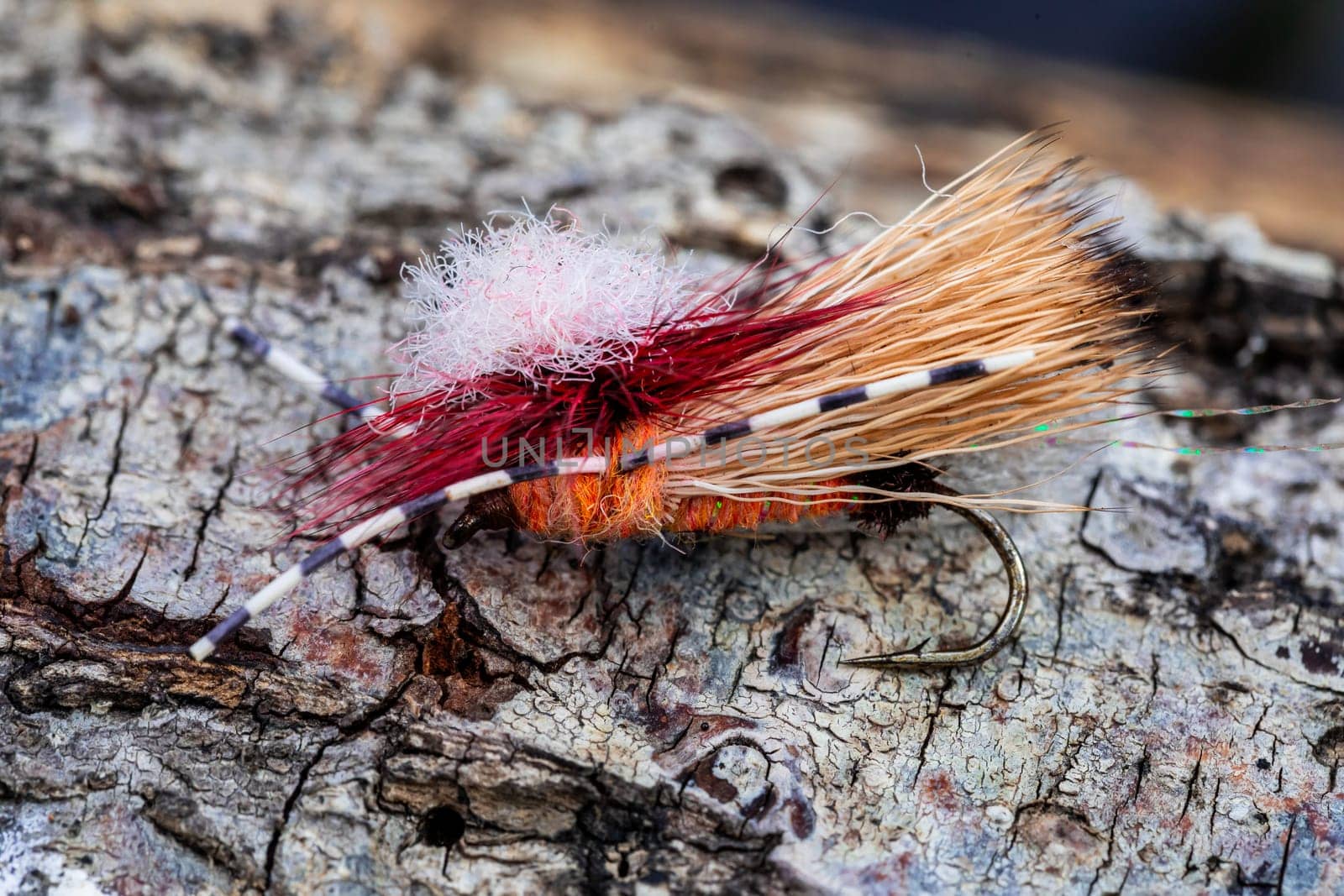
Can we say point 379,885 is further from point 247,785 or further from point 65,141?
point 65,141

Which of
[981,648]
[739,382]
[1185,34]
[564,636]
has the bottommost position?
[564,636]

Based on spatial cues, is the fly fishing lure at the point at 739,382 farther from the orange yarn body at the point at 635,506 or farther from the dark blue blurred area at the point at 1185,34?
the dark blue blurred area at the point at 1185,34

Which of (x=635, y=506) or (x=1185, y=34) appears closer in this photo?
(x=635, y=506)

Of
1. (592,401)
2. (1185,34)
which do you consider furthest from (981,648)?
(1185,34)

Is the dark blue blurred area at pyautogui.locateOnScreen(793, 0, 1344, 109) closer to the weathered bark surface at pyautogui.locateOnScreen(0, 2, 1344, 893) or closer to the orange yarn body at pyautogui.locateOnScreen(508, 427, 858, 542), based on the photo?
the weathered bark surface at pyautogui.locateOnScreen(0, 2, 1344, 893)

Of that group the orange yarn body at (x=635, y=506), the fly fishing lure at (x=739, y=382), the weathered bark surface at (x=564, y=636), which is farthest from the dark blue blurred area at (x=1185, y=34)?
the orange yarn body at (x=635, y=506)

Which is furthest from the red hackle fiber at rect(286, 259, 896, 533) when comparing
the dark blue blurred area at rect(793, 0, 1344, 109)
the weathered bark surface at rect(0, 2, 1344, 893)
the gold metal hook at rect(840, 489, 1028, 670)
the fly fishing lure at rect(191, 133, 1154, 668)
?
the dark blue blurred area at rect(793, 0, 1344, 109)

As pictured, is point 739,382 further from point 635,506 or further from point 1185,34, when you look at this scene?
point 1185,34
